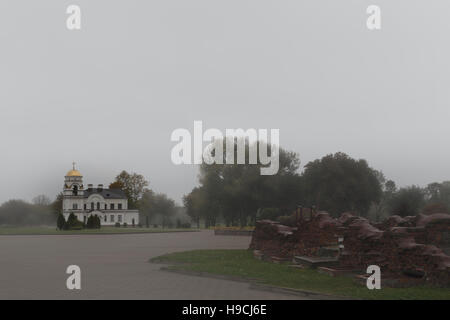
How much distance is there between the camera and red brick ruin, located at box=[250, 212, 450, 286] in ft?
39.3

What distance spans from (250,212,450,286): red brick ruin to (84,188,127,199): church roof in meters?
83.3

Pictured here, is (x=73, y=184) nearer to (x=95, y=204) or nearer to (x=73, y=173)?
(x=73, y=173)

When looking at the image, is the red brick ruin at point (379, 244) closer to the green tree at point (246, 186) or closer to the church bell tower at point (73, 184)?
the green tree at point (246, 186)

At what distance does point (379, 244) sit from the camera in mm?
13414

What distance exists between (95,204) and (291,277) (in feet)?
297

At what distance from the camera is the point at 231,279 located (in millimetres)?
13477

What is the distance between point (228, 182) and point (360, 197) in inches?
669

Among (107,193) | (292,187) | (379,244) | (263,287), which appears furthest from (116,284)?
(107,193)

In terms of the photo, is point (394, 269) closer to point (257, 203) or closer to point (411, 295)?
point (411, 295)

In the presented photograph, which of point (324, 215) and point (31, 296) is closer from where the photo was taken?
point (31, 296)

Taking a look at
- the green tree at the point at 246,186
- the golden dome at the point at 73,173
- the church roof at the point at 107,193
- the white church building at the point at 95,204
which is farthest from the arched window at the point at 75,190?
the green tree at the point at 246,186

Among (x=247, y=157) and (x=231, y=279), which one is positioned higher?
(x=247, y=157)
